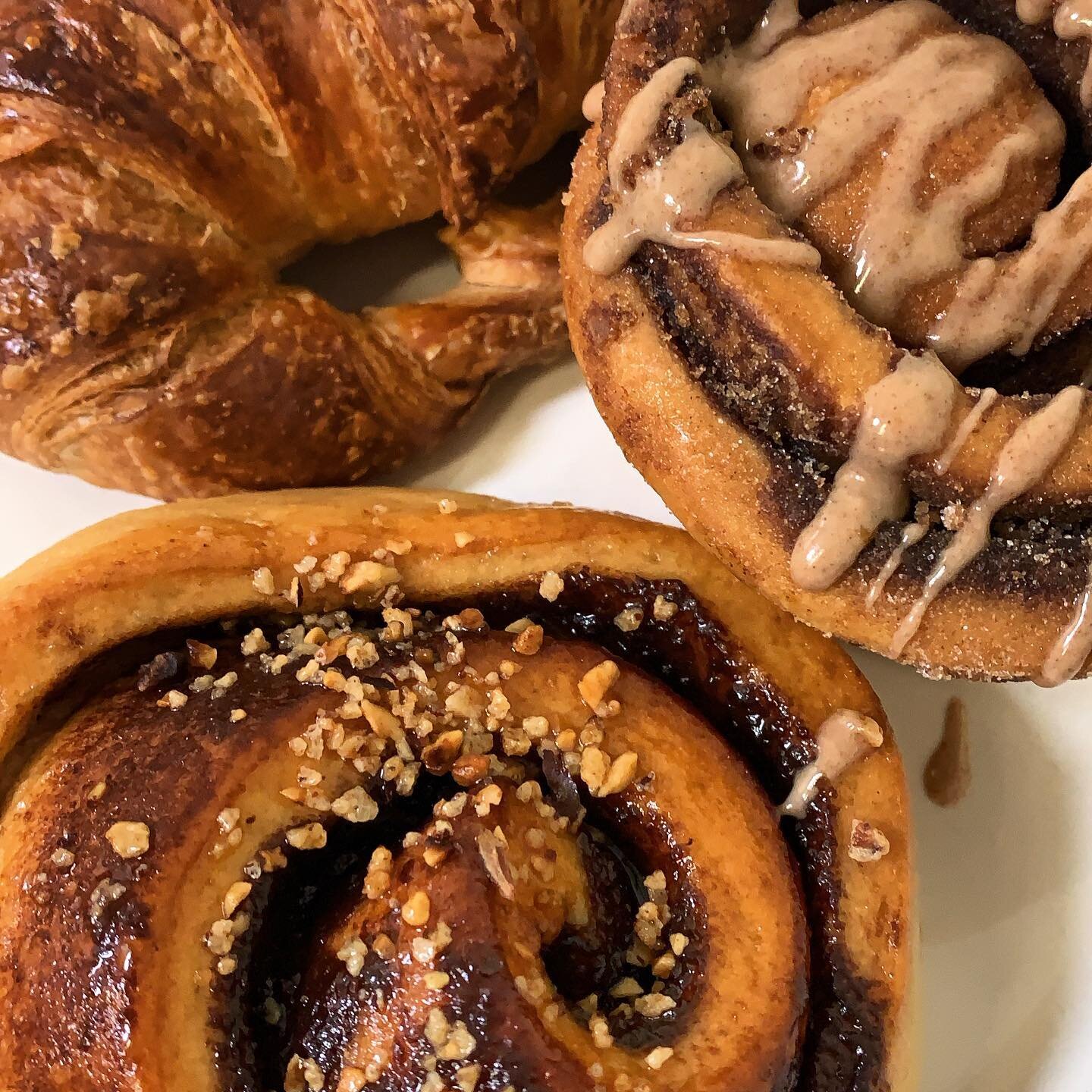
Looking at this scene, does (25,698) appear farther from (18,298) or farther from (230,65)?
(230,65)

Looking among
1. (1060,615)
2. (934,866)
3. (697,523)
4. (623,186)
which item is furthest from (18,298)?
(934,866)

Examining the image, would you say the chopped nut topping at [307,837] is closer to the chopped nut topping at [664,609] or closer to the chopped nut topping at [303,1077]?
the chopped nut topping at [303,1077]

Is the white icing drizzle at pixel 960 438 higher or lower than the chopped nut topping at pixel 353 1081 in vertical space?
higher

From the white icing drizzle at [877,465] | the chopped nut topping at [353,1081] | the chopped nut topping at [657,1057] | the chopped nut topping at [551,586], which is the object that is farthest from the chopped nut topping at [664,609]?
the chopped nut topping at [353,1081]

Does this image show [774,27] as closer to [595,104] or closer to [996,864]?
[595,104]

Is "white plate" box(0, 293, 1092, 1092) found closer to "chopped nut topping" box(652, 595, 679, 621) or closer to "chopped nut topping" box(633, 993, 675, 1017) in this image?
"chopped nut topping" box(652, 595, 679, 621)

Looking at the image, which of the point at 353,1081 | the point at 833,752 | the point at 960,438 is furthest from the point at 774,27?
the point at 353,1081
